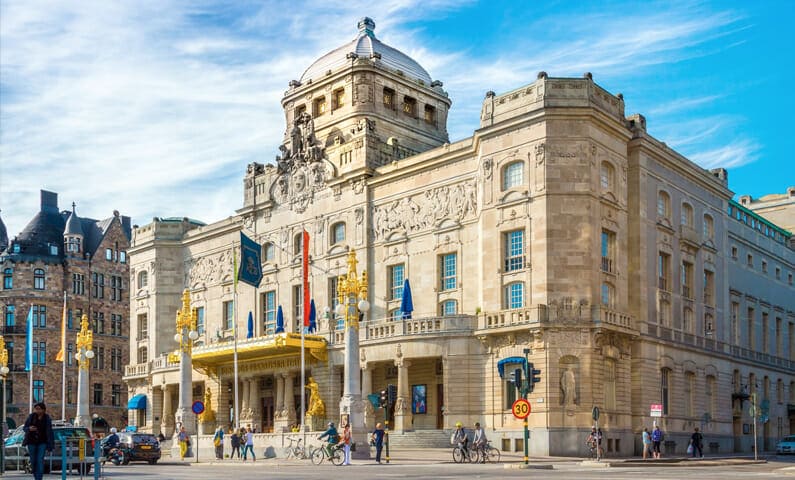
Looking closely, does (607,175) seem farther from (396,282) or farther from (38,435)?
(38,435)

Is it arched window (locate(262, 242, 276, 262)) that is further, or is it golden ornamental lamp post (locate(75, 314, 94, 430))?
arched window (locate(262, 242, 276, 262))

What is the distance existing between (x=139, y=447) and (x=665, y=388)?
29766mm

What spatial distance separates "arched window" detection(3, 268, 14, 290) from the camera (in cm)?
9512

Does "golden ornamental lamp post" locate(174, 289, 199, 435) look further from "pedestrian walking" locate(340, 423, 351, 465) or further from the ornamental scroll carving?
"pedestrian walking" locate(340, 423, 351, 465)

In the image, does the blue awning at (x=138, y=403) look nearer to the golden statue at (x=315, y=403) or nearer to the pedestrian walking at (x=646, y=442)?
the golden statue at (x=315, y=403)

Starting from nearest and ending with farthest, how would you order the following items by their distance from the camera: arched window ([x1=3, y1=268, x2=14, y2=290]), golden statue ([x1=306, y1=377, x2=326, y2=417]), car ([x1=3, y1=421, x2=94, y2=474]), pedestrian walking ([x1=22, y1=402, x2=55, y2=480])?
pedestrian walking ([x1=22, y1=402, x2=55, y2=480]) < car ([x1=3, y1=421, x2=94, y2=474]) < golden statue ([x1=306, y1=377, x2=326, y2=417]) < arched window ([x1=3, y1=268, x2=14, y2=290])

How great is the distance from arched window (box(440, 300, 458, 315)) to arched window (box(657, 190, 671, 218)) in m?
13.4

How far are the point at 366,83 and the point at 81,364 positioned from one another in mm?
27722

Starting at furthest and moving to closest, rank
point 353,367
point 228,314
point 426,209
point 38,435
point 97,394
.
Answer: point 97,394 → point 228,314 → point 426,209 → point 353,367 → point 38,435

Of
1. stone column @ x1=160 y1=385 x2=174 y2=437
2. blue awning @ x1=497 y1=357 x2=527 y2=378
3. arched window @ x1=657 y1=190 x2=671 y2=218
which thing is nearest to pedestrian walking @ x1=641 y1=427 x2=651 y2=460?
blue awning @ x1=497 y1=357 x2=527 y2=378

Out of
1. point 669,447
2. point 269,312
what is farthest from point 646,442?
point 269,312

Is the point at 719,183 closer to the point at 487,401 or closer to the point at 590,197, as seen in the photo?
the point at 590,197

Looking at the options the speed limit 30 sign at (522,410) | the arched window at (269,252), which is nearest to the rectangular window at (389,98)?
the arched window at (269,252)

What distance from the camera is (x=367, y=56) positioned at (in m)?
74.5
